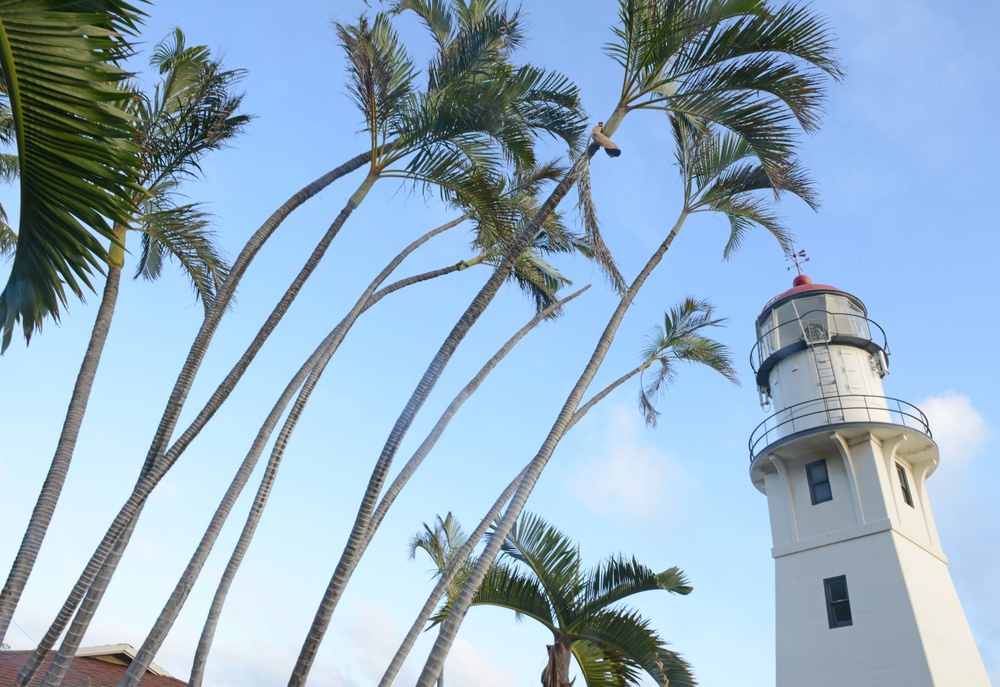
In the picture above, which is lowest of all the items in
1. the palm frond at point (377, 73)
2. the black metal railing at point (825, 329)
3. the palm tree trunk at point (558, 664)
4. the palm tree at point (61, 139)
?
the palm tree at point (61, 139)

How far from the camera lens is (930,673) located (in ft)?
46.5

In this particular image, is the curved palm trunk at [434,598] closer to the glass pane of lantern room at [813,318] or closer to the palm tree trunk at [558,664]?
the palm tree trunk at [558,664]

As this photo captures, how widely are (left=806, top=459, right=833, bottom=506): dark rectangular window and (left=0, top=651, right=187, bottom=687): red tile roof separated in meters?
14.0

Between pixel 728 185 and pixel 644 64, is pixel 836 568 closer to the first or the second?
pixel 728 185

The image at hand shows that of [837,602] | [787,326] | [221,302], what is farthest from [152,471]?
[787,326]

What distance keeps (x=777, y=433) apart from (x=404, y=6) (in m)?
13.4

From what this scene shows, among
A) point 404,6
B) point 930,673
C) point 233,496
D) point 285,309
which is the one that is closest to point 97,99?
point 233,496

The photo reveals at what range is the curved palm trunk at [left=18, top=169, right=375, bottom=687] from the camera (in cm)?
721

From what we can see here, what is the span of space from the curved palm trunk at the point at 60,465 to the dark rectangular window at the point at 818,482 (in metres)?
15.3

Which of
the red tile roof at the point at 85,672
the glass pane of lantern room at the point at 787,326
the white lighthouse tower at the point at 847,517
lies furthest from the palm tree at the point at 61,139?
the glass pane of lantern room at the point at 787,326

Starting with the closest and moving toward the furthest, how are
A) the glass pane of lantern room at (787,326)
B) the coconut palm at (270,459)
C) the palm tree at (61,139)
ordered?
the palm tree at (61,139) < the coconut palm at (270,459) < the glass pane of lantern room at (787,326)

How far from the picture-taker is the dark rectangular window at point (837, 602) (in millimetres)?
15914

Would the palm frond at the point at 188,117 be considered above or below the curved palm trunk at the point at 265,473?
above

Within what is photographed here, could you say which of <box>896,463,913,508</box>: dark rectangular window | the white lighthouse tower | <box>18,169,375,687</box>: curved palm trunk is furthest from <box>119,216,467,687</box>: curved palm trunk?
<box>896,463,913,508</box>: dark rectangular window
